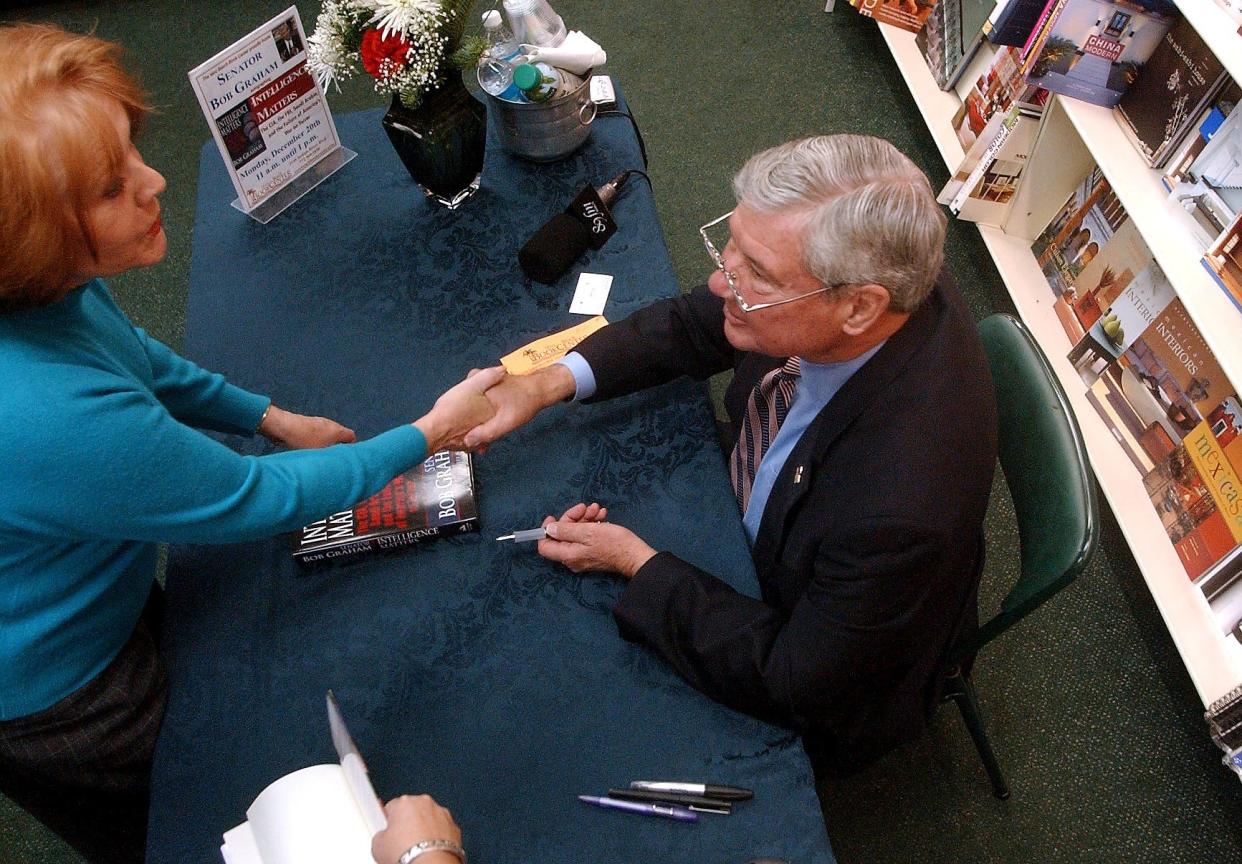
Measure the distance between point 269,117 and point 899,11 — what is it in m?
2.43

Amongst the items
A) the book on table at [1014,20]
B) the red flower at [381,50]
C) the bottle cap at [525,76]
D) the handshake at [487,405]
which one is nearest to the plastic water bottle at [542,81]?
the bottle cap at [525,76]

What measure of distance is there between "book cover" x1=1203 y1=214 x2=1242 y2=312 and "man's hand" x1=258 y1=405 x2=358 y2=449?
1781mm

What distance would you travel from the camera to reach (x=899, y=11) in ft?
10.4

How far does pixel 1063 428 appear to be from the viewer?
1.26m

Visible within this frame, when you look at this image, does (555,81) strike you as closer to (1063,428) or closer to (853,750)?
(1063,428)

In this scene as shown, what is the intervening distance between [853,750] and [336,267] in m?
1.26

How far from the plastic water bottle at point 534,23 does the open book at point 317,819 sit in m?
1.31

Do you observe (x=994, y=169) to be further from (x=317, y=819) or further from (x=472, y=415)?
(x=317, y=819)

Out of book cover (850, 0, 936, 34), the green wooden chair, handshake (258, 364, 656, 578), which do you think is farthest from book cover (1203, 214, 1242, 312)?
book cover (850, 0, 936, 34)

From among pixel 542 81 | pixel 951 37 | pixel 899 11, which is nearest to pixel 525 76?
pixel 542 81

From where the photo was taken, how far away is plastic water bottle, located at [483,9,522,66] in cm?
166

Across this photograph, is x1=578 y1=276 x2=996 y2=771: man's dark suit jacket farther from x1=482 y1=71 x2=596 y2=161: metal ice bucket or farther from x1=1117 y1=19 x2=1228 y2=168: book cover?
x1=1117 y1=19 x2=1228 y2=168: book cover

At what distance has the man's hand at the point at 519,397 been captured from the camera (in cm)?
140

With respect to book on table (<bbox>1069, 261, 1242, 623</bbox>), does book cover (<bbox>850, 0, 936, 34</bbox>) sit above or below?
above
